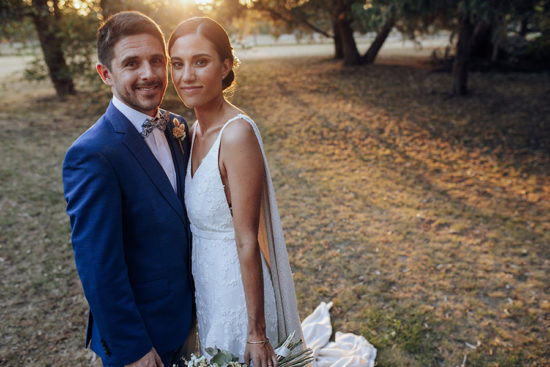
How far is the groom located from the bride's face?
10 cm

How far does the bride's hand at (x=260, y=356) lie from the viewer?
5.89 ft

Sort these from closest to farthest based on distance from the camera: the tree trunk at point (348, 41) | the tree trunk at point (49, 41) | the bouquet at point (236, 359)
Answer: the bouquet at point (236, 359) → the tree trunk at point (49, 41) → the tree trunk at point (348, 41)

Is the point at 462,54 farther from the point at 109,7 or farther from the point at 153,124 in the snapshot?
the point at 153,124

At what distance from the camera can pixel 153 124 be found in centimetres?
186

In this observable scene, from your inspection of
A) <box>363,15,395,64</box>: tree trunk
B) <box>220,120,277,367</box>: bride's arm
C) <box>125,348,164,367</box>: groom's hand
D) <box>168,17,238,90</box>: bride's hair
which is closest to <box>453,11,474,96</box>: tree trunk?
<box>363,15,395,64</box>: tree trunk

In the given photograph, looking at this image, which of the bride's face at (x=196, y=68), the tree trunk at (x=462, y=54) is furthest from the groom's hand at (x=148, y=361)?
the tree trunk at (x=462, y=54)

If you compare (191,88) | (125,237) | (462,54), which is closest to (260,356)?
(125,237)

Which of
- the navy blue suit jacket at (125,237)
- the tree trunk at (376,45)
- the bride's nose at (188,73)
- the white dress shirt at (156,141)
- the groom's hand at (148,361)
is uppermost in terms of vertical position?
the tree trunk at (376,45)

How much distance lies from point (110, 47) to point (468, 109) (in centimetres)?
1116

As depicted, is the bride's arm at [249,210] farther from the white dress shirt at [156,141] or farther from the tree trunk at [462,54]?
the tree trunk at [462,54]

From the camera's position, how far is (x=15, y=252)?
4.89 m

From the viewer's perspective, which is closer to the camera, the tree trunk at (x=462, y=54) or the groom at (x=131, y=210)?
the groom at (x=131, y=210)

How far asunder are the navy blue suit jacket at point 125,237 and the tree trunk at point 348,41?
16421 mm

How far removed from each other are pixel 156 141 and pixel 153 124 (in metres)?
0.10
